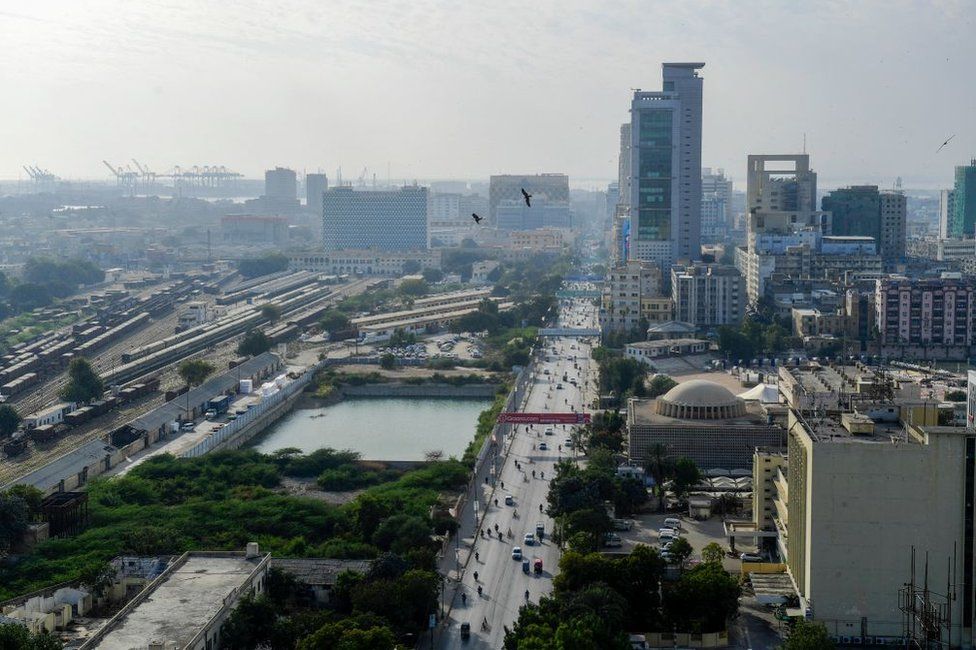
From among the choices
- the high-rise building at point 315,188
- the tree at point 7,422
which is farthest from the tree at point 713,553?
the high-rise building at point 315,188

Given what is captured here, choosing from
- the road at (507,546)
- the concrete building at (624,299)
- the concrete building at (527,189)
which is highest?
the concrete building at (527,189)

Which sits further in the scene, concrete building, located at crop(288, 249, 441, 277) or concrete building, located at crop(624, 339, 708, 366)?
concrete building, located at crop(288, 249, 441, 277)

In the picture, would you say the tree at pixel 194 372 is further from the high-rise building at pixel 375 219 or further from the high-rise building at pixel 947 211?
the high-rise building at pixel 947 211

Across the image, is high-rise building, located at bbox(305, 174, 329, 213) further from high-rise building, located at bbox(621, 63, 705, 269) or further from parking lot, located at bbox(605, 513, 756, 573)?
parking lot, located at bbox(605, 513, 756, 573)

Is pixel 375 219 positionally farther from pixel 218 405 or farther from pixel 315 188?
pixel 218 405

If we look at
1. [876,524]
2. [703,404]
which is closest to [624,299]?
[703,404]

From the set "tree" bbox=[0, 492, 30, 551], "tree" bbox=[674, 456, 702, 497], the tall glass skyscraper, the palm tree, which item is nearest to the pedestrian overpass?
A: the tall glass skyscraper
